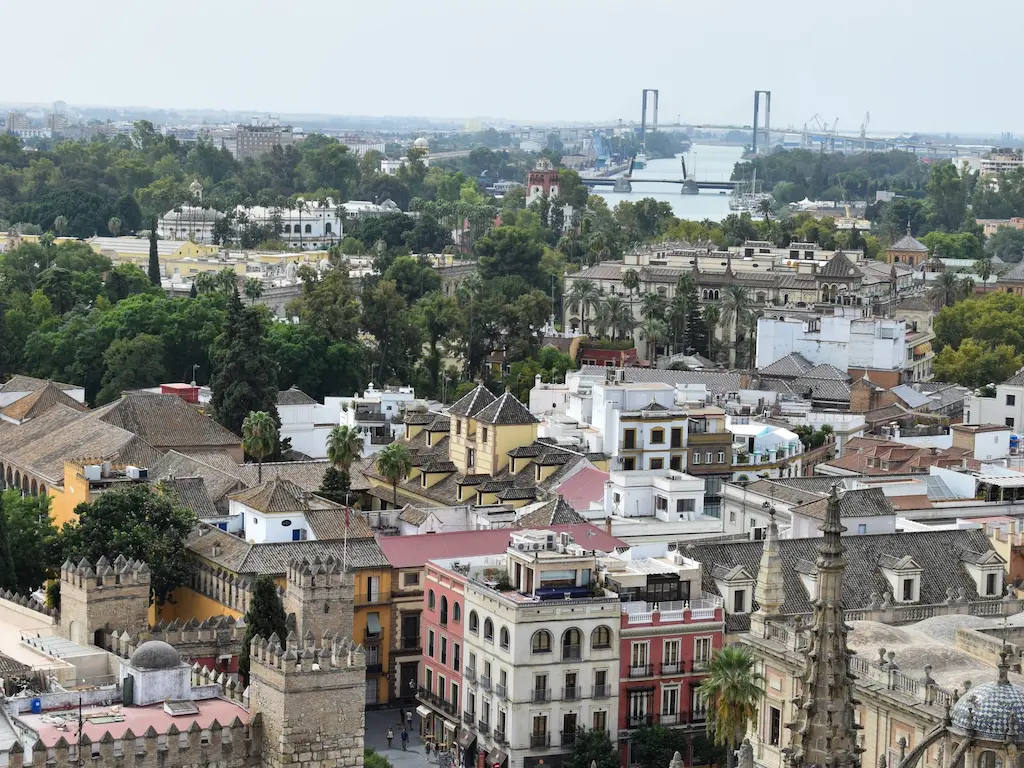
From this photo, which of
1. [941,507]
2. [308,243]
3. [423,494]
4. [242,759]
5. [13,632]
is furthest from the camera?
[308,243]

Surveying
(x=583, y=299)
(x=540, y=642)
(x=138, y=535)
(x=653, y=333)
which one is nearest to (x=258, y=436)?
(x=138, y=535)

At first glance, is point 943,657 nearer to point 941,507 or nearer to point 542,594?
point 542,594

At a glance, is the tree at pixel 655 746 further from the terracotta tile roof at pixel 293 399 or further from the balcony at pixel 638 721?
the terracotta tile roof at pixel 293 399

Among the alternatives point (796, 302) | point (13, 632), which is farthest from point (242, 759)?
point (796, 302)

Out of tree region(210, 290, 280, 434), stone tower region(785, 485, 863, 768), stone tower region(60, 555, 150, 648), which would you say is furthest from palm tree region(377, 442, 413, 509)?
stone tower region(785, 485, 863, 768)

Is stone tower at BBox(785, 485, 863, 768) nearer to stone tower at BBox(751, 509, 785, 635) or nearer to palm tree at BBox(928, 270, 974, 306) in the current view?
stone tower at BBox(751, 509, 785, 635)
